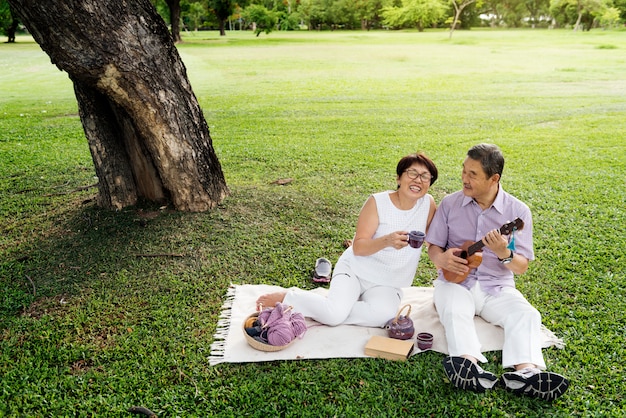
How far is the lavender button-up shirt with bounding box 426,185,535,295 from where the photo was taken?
3.67 m

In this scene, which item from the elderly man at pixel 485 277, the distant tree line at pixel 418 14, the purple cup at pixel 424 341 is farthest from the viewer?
the distant tree line at pixel 418 14

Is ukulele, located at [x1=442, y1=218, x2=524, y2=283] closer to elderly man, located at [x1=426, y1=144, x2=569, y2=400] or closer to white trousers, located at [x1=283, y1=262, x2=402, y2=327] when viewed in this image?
elderly man, located at [x1=426, y1=144, x2=569, y2=400]

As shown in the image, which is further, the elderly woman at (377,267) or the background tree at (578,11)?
the background tree at (578,11)

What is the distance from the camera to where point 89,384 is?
330cm

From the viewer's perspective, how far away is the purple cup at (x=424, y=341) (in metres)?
3.55

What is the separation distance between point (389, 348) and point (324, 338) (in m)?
0.46

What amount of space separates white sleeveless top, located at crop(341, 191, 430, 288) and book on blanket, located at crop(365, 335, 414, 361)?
0.50 m

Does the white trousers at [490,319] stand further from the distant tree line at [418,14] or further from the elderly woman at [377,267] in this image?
the distant tree line at [418,14]

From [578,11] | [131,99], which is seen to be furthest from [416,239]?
[578,11]

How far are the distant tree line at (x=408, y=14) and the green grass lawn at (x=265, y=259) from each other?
3589 cm

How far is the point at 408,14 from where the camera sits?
174ft

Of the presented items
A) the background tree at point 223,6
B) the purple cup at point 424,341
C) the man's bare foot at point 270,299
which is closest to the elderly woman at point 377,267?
the man's bare foot at point 270,299

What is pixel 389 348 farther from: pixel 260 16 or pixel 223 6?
pixel 260 16

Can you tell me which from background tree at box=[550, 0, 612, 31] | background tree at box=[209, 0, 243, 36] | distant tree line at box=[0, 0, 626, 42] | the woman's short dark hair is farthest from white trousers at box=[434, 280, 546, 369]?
background tree at box=[550, 0, 612, 31]
